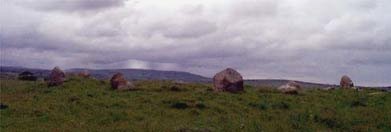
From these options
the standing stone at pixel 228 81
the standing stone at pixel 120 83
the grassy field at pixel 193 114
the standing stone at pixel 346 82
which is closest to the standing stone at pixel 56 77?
the standing stone at pixel 120 83

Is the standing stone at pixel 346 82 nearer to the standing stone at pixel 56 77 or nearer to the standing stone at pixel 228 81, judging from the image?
the standing stone at pixel 228 81

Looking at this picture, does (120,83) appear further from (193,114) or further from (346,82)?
(346,82)

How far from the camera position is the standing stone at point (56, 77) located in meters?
42.3

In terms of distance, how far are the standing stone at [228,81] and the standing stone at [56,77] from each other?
1169cm

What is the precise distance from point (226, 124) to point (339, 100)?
14542 mm

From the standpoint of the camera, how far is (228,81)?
3741 centimetres

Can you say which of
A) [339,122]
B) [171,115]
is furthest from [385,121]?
[171,115]

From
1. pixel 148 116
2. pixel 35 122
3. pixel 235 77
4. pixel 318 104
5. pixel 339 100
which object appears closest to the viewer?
pixel 35 122

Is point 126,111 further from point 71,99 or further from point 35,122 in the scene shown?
point 71,99

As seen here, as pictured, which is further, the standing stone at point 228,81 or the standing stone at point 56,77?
the standing stone at point 56,77

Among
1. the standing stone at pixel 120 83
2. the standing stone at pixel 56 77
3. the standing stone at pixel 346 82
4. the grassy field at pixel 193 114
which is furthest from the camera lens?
the standing stone at pixel 346 82

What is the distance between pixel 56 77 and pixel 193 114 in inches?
811

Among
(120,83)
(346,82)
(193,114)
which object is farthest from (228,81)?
(346,82)

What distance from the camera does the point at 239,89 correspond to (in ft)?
124
